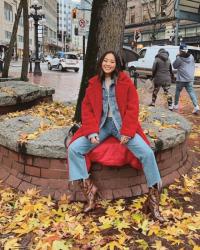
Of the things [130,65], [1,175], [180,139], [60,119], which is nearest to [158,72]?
[60,119]

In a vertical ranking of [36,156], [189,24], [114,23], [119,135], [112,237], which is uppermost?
[189,24]

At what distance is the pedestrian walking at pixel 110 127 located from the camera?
13.0 ft

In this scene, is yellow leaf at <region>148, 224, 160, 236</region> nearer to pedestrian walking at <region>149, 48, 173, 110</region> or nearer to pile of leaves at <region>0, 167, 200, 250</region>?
pile of leaves at <region>0, 167, 200, 250</region>

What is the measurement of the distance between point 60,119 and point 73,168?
2131 millimetres

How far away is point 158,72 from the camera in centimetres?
1098

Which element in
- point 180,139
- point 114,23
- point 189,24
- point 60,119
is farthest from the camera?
point 189,24

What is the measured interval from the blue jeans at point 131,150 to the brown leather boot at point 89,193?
0.25 feet

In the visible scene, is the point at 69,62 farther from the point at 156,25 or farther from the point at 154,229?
the point at 154,229

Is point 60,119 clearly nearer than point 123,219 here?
No

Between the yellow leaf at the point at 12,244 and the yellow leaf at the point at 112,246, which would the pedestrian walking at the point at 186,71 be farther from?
the yellow leaf at the point at 12,244

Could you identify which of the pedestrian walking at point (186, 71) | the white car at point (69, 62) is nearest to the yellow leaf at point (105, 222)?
the pedestrian walking at point (186, 71)

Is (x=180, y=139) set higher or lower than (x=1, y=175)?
higher

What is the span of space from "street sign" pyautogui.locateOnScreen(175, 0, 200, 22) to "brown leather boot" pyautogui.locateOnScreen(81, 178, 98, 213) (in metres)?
16.4

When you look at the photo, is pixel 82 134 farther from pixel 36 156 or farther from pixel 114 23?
pixel 114 23
